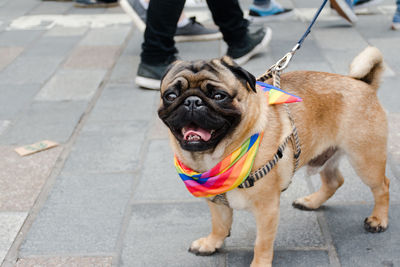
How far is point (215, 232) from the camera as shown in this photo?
2682mm

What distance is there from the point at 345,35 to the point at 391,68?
1.21m

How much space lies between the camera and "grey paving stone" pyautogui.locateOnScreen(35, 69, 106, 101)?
4.86m

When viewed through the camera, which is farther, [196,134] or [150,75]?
[150,75]

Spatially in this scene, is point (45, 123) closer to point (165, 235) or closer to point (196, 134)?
point (165, 235)

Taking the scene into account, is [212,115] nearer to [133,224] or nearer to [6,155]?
[133,224]

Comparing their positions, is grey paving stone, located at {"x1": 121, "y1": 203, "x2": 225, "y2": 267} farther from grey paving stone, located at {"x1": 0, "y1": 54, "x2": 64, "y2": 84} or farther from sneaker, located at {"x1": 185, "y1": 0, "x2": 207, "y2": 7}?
sneaker, located at {"x1": 185, "y1": 0, "x2": 207, "y2": 7}

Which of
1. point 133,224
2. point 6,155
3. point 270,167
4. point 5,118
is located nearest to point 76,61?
point 5,118

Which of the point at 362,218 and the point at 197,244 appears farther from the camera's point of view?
the point at 362,218

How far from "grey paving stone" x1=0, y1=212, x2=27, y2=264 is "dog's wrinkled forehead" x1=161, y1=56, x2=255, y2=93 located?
1.49m

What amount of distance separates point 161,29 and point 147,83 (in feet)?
1.95

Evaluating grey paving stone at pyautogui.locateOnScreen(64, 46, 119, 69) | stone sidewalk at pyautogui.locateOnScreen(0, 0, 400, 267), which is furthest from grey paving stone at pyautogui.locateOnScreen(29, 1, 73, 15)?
grey paving stone at pyautogui.locateOnScreen(64, 46, 119, 69)

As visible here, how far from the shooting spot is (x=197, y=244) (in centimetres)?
273

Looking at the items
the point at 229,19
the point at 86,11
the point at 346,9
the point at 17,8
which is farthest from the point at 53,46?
the point at 346,9

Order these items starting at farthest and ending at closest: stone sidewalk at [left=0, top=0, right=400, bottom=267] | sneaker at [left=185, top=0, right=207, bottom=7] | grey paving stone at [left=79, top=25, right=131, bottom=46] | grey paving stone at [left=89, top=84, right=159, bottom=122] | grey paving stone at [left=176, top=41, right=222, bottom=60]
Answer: sneaker at [left=185, top=0, right=207, bottom=7]
grey paving stone at [left=79, top=25, right=131, bottom=46]
grey paving stone at [left=176, top=41, right=222, bottom=60]
grey paving stone at [left=89, top=84, right=159, bottom=122]
stone sidewalk at [left=0, top=0, right=400, bottom=267]
